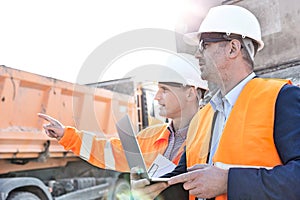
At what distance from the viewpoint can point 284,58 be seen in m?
2.94

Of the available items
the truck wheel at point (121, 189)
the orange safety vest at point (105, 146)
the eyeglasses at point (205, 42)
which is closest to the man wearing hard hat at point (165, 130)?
the orange safety vest at point (105, 146)

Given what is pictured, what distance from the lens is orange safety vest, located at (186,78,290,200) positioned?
48.4 inches

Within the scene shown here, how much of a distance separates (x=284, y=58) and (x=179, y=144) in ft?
4.63

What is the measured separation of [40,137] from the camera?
16.4ft

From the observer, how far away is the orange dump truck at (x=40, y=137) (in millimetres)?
4473

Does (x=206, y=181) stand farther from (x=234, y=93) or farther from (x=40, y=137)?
(x=40, y=137)

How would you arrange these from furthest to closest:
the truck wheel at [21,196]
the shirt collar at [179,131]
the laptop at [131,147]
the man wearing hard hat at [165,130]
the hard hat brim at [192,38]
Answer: the truck wheel at [21,196] → the shirt collar at [179,131] → the man wearing hard hat at [165,130] → the hard hat brim at [192,38] → the laptop at [131,147]

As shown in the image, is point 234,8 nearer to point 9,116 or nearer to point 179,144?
point 179,144

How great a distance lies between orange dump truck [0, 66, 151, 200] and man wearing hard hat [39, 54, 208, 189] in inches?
57.0

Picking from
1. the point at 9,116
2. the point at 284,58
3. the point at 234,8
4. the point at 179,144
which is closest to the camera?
the point at 234,8

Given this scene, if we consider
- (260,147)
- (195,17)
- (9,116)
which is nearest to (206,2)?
(195,17)

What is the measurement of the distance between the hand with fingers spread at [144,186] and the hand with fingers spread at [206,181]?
0.12 m

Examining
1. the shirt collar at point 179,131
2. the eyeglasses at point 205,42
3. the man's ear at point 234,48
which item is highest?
the eyeglasses at point 205,42

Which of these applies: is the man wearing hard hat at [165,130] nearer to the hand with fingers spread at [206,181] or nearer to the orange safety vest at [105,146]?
the orange safety vest at [105,146]
